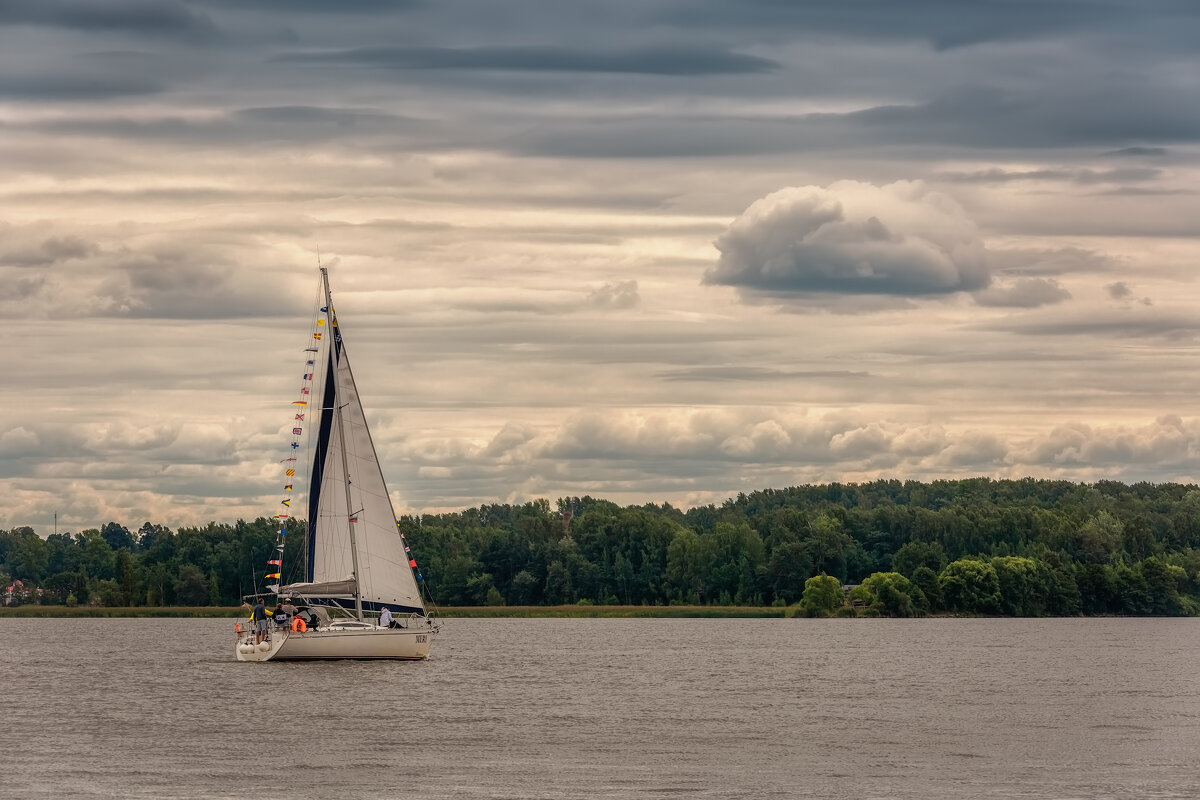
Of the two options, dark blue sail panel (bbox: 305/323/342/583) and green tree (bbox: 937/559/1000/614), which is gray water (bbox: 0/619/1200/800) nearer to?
dark blue sail panel (bbox: 305/323/342/583)

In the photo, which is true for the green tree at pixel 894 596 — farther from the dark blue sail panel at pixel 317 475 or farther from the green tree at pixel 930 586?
the dark blue sail panel at pixel 317 475

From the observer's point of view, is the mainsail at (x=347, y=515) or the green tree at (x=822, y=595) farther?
the green tree at (x=822, y=595)

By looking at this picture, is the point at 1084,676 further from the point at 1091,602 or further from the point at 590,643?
the point at 1091,602

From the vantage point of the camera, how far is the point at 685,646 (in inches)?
4995

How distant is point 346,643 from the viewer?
81.2 meters

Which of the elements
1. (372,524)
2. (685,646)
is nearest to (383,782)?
(372,524)

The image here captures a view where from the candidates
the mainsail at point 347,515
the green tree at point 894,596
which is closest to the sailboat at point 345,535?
the mainsail at point 347,515

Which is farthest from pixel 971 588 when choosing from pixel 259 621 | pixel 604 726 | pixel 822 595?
pixel 604 726

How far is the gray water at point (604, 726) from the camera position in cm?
4319

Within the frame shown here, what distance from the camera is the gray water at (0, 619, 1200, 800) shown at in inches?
1700

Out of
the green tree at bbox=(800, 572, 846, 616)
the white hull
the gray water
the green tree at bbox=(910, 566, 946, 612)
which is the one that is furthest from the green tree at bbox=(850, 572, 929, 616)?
the white hull

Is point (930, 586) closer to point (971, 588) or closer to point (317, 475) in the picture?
point (971, 588)

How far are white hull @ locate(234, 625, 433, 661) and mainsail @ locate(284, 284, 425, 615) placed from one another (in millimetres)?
2028

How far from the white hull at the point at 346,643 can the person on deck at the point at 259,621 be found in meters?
1.65
